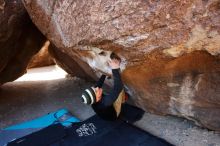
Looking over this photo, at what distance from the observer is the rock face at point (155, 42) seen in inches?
82.4

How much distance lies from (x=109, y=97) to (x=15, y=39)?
6.69ft

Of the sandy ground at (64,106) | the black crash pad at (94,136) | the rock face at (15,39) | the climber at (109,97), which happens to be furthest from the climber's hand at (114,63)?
the rock face at (15,39)

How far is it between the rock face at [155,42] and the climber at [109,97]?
92mm

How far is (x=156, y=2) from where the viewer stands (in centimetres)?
206

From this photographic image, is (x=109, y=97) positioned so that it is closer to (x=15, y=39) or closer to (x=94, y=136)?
(x=94, y=136)

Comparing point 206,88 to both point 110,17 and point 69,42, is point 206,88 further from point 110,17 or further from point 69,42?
point 69,42

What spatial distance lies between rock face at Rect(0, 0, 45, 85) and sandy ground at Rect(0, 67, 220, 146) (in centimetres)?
46

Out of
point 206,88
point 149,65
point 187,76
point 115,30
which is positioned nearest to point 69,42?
point 115,30

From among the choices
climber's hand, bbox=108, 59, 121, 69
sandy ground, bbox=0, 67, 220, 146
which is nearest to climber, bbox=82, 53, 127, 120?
climber's hand, bbox=108, 59, 121, 69

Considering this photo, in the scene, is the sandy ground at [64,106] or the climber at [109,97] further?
the sandy ground at [64,106]

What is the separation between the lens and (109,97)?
294 centimetres

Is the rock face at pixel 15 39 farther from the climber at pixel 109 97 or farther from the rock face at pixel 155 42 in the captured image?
the climber at pixel 109 97

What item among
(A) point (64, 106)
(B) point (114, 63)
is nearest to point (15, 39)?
(A) point (64, 106)

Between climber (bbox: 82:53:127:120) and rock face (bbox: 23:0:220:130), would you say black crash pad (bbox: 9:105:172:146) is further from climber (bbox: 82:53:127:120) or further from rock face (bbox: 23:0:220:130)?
rock face (bbox: 23:0:220:130)
